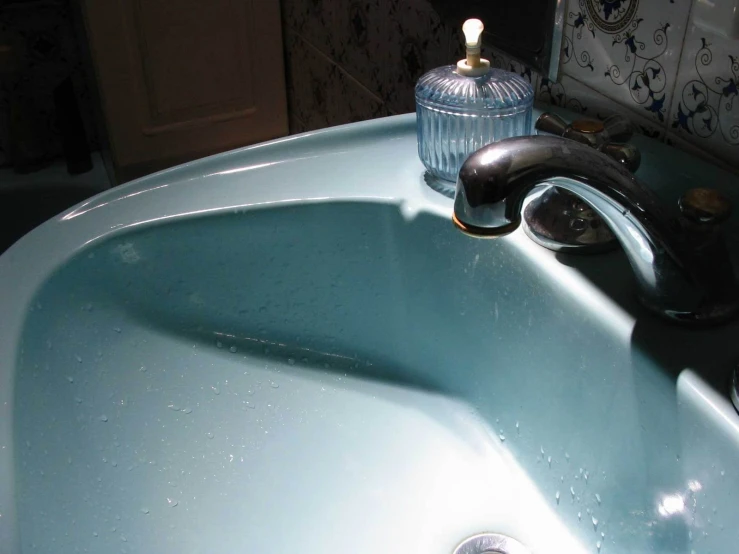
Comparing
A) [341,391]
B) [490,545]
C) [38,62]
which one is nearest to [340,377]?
[341,391]

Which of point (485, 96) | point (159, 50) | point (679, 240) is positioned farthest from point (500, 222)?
point (159, 50)

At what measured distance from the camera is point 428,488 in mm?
544

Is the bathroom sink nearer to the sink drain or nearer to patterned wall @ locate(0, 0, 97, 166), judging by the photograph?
the sink drain

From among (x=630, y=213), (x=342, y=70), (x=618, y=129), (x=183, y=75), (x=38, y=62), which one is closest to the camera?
(x=630, y=213)

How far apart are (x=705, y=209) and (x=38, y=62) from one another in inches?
64.6

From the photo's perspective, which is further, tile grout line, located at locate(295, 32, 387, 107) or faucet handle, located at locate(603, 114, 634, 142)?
tile grout line, located at locate(295, 32, 387, 107)

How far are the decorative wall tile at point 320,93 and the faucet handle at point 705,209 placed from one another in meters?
0.65

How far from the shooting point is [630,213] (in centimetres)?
37

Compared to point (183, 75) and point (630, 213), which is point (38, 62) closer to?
point (183, 75)

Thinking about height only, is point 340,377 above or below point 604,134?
below

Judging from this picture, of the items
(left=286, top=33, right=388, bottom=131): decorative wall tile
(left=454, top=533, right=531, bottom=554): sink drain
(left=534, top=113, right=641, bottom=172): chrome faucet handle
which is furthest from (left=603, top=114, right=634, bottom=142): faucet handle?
(left=286, top=33, right=388, bottom=131): decorative wall tile

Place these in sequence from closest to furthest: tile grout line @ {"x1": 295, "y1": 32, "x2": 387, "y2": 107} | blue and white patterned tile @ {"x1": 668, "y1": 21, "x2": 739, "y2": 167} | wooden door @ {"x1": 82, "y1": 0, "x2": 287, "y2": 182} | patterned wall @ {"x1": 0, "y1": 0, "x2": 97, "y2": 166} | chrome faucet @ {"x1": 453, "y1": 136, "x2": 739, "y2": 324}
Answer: chrome faucet @ {"x1": 453, "y1": 136, "x2": 739, "y2": 324}
blue and white patterned tile @ {"x1": 668, "y1": 21, "x2": 739, "y2": 167}
tile grout line @ {"x1": 295, "y1": 32, "x2": 387, "y2": 107}
wooden door @ {"x1": 82, "y1": 0, "x2": 287, "y2": 182}
patterned wall @ {"x1": 0, "y1": 0, "x2": 97, "y2": 166}

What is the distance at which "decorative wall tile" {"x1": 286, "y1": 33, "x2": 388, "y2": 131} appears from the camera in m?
1.08

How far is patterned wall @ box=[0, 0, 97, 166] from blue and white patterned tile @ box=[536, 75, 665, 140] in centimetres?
132
